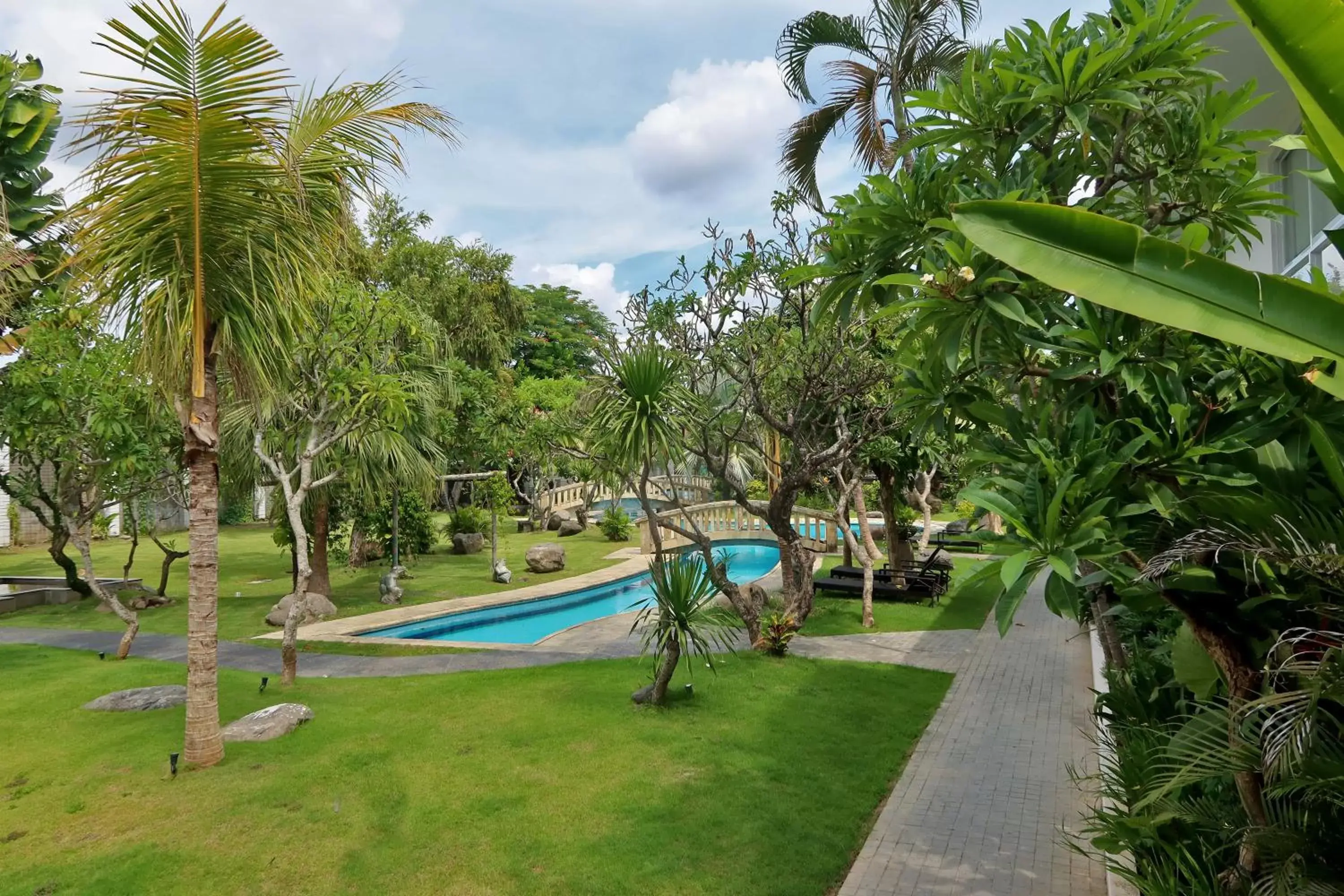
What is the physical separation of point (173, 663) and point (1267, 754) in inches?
496

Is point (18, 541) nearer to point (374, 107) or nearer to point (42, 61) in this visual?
point (42, 61)

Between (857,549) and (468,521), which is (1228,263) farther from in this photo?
(468,521)

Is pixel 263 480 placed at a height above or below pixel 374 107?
below

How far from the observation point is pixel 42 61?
17109 mm

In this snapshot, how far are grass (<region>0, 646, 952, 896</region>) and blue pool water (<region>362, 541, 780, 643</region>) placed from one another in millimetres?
4331

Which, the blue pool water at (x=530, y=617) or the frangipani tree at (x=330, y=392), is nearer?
the frangipani tree at (x=330, y=392)

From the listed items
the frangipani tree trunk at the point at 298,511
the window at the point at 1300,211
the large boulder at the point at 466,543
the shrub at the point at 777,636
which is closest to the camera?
the window at the point at 1300,211

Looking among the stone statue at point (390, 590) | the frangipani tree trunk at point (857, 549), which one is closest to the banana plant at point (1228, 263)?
the frangipani tree trunk at point (857, 549)

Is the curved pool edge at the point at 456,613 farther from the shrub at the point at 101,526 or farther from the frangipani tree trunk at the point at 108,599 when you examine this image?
the shrub at the point at 101,526

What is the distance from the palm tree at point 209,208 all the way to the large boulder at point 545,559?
502 inches

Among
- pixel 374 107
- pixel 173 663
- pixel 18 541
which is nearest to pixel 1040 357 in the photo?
pixel 374 107

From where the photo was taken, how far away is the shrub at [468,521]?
24.8 meters

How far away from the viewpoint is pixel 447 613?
14.8 meters

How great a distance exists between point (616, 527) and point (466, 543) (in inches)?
209
